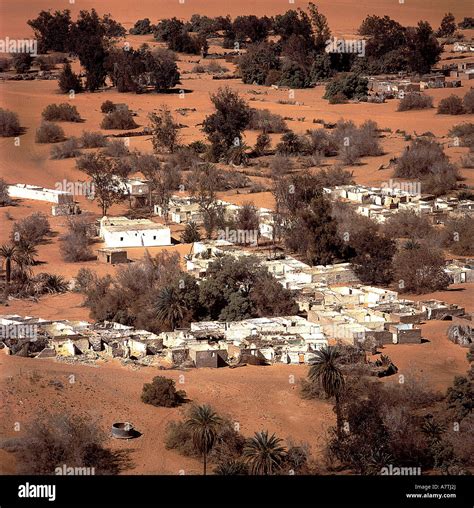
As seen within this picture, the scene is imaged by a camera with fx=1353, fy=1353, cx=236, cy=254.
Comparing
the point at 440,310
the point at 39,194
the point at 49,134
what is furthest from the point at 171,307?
the point at 49,134

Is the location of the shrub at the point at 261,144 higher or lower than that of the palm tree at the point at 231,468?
higher

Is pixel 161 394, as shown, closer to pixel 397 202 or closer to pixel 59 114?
pixel 397 202

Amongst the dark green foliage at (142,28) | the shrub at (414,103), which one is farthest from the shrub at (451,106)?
the dark green foliage at (142,28)

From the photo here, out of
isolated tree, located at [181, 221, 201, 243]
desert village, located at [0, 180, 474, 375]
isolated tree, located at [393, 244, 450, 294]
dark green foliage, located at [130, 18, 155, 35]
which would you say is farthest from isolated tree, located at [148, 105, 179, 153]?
dark green foliage, located at [130, 18, 155, 35]

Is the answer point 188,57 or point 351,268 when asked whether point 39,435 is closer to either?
point 351,268

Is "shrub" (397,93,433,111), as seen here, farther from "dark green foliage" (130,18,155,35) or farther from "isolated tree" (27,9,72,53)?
"dark green foliage" (130,18,155,35)

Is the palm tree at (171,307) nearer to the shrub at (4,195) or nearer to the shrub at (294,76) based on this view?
the shrub at (4,195)
